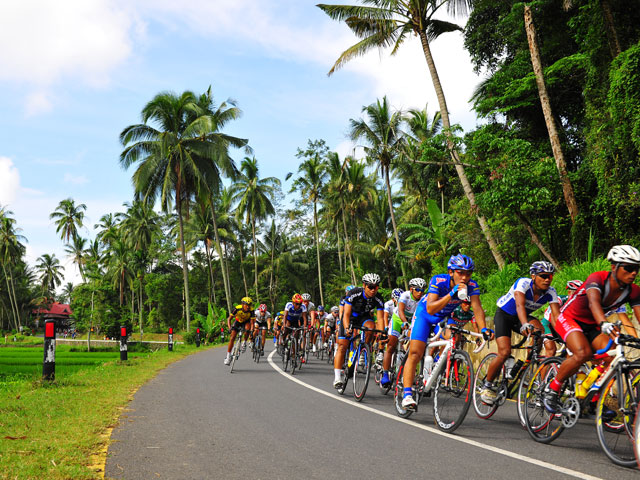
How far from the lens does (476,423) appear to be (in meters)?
6.54

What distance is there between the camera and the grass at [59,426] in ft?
15.0

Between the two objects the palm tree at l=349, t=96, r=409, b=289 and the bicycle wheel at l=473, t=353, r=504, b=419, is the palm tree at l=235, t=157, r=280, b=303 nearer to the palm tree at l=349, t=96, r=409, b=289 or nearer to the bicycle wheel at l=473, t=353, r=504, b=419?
the palm tree at l=349, t=96, r=409, b=289

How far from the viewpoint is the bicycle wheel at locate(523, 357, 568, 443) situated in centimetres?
539

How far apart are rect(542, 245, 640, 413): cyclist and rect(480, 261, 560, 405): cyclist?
1.67 ft

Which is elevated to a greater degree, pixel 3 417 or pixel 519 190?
pixel 519 190

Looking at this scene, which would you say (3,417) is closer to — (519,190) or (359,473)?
(359,473)

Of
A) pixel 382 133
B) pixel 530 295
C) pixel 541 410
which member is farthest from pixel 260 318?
pixel 382 133

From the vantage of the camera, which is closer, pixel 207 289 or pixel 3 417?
pixel 3 417

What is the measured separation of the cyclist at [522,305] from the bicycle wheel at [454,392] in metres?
0.58

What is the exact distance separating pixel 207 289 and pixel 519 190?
5424 centimetres

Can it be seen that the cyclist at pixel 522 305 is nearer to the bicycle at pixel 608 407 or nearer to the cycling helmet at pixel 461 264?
the cycling helmet at pixel 461 264

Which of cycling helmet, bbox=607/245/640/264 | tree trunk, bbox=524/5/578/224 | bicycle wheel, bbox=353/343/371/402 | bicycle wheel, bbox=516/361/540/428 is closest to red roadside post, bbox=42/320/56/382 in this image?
bicycle wheel, bbox=353/343/371/402

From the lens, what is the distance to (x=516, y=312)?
6.66 metres

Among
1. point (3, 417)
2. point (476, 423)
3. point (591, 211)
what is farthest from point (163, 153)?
point (476, 423)
